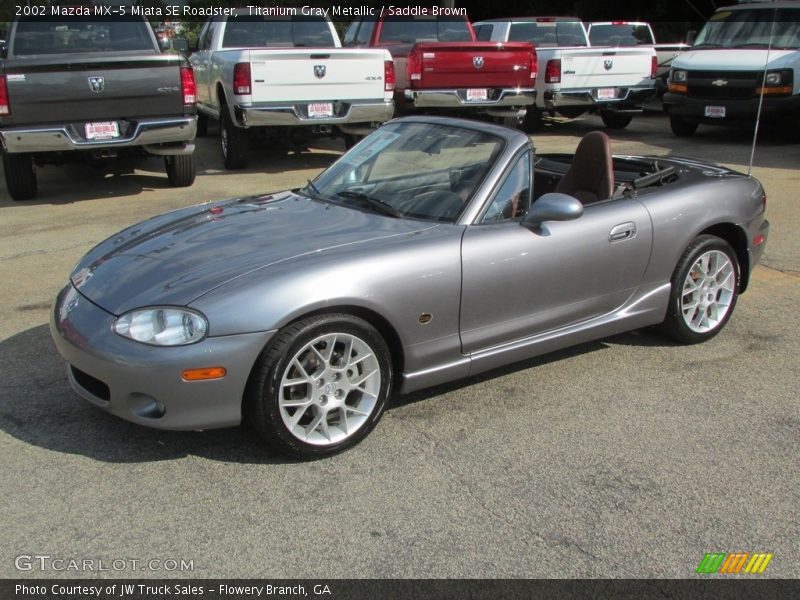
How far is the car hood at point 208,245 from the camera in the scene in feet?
11.6

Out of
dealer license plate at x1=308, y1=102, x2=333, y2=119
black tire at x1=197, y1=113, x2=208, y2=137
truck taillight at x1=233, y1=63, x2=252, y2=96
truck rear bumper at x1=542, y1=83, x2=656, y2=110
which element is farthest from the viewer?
black tire at x1=197, y1=113, x2=208, y2=137

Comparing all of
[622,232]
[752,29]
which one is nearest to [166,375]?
[622,232]

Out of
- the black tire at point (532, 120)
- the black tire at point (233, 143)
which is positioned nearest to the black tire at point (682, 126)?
the black tire at point (532, 120)

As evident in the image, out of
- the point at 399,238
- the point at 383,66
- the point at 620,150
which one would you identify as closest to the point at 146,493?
the point at 399,238

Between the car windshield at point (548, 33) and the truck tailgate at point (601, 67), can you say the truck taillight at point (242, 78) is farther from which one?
the car windshield at point (548, 33)

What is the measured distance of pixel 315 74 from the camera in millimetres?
10180

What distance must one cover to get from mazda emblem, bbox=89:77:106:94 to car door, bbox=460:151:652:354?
19.0 feet

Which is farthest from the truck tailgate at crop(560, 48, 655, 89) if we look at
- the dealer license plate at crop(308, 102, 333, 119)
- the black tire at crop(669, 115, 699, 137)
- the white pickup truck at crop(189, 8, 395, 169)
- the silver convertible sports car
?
the silver convertible sports car

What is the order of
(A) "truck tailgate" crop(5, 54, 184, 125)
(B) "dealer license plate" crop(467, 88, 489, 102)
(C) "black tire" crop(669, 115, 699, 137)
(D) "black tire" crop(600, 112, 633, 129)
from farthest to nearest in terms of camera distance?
(D) "black tire" crop(600, 112, 633, 129) → (C) "black tire" crop(669, 115, 699, 137) → (B) "dealer license plate" crop(467, 88, 489, 102) → (A) "truck tailgate" crop(5, 54, 184, 125)

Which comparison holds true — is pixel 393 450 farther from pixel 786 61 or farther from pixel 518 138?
pixel 786 61

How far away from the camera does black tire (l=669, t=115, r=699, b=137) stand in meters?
13.8

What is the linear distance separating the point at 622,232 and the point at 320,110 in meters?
6.66

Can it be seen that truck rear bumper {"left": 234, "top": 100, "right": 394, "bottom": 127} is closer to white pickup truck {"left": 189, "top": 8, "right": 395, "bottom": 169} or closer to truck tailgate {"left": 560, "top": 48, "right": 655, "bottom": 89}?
white pickup truck {"left": 189, "top": 8, "right": 395, "bottom": 169}

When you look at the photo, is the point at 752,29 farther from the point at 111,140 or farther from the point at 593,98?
the point at 111,140
